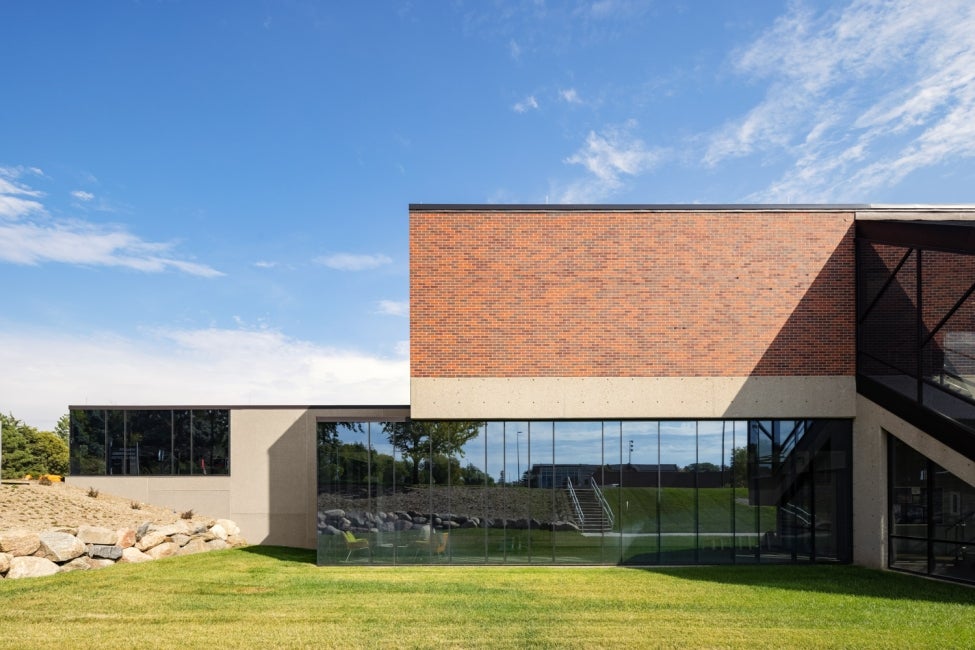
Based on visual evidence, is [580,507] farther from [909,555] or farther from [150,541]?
[150,541]

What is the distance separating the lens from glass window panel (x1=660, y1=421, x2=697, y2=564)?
56.0ft

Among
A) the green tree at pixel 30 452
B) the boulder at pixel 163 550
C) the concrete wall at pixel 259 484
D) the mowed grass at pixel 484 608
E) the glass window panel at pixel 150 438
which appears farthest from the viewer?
the green tree at pixel 30 452

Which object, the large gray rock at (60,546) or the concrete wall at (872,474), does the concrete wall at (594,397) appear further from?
the large gray rock at (60,546)

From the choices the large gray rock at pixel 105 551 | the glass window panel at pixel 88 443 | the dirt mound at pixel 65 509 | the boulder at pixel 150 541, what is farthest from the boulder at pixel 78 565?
the glass window panel at pixel 88 443

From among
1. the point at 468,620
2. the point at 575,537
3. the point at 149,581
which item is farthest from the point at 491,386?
the point at 149,581

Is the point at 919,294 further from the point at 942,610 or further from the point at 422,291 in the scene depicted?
the point at 422,291

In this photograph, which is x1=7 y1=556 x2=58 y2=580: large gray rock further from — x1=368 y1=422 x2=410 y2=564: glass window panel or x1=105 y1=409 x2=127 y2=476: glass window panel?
x1=368 y1=422 x2=410 y2=564: glass window panel

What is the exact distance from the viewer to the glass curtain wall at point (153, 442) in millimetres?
21594

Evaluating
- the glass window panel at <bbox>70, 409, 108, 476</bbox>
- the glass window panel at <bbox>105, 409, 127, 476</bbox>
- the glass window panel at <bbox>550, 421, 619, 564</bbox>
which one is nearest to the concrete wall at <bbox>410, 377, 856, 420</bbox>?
the glass window panel at <bbox>550, 421, 619, 564</bbox>

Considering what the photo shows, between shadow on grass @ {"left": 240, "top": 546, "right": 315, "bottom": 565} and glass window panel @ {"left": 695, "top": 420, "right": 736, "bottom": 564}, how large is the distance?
9930 millimetres

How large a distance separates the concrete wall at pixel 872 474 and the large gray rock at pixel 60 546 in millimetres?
18721

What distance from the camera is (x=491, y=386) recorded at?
17.2 m

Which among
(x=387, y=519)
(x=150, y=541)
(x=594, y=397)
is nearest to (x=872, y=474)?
(x=594, y=397)

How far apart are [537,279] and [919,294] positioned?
8.56m
